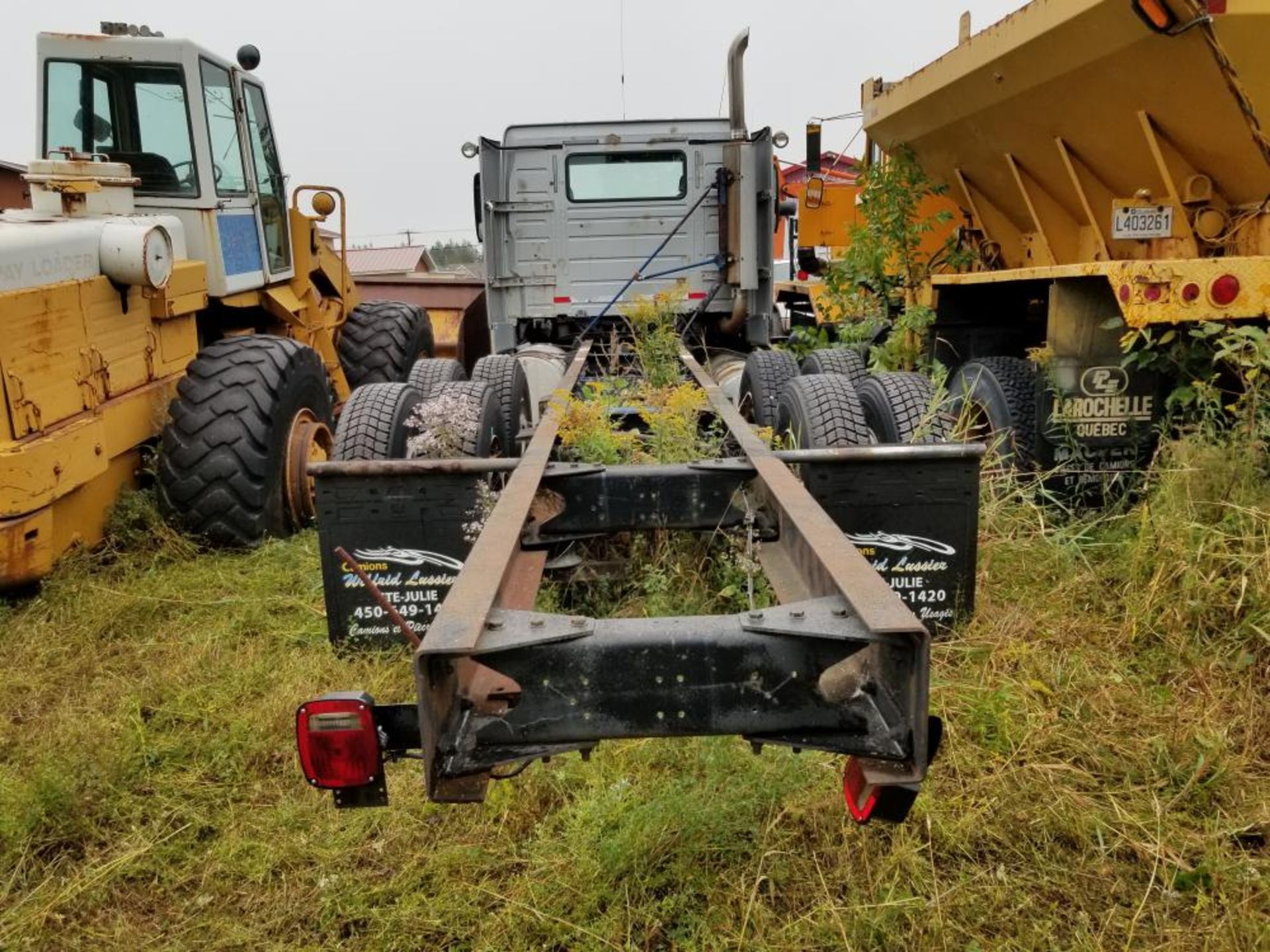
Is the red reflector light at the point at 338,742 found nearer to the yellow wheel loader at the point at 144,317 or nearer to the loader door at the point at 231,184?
the yellow wheel loader at the point at 144,317

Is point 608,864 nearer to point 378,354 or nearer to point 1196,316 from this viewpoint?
point 1196,316

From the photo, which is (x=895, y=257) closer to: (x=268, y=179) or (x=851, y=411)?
(x=851, y=411)

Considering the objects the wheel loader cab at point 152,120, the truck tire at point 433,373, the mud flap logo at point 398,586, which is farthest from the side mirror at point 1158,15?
the wheel loader cab at point 152,120

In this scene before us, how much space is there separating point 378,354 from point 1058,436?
524 centimetres

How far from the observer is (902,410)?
15.0ft

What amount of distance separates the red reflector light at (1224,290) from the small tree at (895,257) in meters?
2.32

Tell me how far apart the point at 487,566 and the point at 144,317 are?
11.7 feet

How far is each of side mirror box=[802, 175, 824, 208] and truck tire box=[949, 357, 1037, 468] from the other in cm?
456

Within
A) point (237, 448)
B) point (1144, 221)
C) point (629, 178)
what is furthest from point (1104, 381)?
point (629, 178)

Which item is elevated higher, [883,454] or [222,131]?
[222,131]

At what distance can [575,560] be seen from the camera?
3.26 meters

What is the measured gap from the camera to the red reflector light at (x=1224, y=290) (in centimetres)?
395

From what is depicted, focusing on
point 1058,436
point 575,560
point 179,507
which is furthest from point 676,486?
point 179,507

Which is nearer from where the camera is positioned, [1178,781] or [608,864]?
[608,864]
